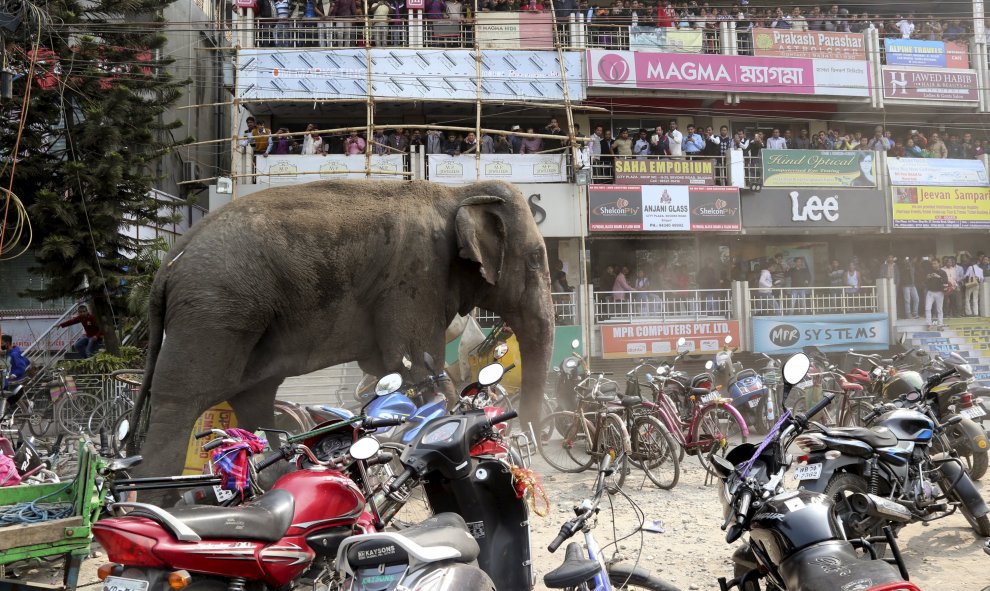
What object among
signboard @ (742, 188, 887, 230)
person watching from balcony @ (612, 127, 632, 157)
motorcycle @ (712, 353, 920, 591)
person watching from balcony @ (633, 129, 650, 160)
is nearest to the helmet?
motorcycle @ (712, 353, 920, 591)

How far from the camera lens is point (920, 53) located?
2111 cm

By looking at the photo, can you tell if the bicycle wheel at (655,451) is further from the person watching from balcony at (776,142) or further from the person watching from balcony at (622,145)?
the person watching from balcony at (776,142)

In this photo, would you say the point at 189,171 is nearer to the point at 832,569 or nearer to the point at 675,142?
the point at 675,142

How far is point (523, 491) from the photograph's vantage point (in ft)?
12.3

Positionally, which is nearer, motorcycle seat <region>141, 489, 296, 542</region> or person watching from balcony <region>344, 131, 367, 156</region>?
motorcycle seat <region>141, 489, 296, 542</region>

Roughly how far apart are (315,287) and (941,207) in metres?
18.7

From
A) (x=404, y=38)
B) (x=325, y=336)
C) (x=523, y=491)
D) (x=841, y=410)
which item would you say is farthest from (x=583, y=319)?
(x=523, y=491)

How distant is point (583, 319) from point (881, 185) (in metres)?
8.85

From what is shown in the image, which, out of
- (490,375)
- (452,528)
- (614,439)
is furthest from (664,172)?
(452,528)

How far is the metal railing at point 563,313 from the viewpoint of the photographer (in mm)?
16609

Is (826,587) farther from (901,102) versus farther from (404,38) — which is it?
(901,102)

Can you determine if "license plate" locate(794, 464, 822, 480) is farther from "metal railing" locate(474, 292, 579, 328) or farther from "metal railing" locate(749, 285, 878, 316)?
"metal railing" locate(749, 285, 878, 316)

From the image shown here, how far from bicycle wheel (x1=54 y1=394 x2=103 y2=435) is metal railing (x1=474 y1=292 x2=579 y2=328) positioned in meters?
7.23

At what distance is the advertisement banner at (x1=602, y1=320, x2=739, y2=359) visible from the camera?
16.5 meters
